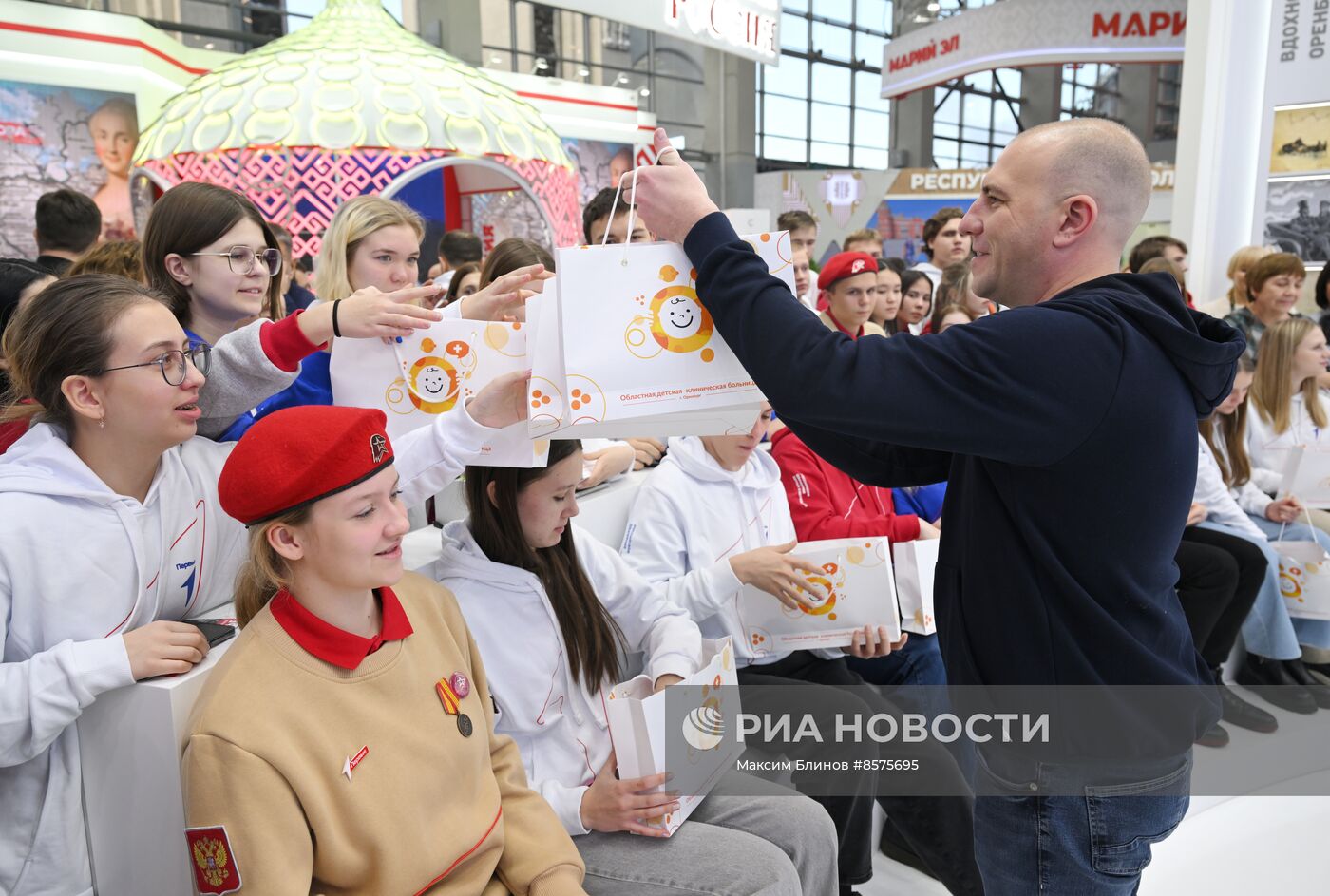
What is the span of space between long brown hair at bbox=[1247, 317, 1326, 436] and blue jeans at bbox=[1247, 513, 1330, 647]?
0.47m

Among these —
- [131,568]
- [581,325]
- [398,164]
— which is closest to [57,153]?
[398,164]

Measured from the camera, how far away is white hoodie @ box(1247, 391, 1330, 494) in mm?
4344

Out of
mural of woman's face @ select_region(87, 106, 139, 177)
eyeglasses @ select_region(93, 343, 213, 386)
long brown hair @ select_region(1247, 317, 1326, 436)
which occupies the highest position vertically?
mural of woman's face @ select_region(87, 106, 139, 177)

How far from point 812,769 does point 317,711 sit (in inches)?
59.6

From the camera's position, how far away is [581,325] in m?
1.40

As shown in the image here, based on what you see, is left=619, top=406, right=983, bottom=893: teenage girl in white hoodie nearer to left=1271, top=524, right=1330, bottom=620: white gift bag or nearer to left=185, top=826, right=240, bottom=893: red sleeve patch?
left=185, top=826, right=240, bottom=893: red sleeve patch

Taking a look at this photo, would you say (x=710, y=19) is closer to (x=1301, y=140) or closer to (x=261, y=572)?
(x=1301, y=140)

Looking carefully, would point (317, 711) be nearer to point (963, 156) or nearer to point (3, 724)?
point (3, 724)

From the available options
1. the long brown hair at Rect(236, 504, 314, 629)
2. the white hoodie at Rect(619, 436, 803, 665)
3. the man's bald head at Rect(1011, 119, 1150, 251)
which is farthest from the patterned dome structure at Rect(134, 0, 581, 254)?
the man's bald head at Rect(1011, 119, 1150, 251)

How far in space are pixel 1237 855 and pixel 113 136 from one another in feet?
35.2

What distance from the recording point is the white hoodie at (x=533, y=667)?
202cm

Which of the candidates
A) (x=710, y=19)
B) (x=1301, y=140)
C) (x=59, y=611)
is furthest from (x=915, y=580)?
(x=1301, y=140)

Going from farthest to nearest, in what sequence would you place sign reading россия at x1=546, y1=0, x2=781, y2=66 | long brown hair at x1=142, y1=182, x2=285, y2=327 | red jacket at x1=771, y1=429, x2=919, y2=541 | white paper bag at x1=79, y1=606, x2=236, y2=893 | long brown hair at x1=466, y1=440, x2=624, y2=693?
sign reading россия at x1=546, y1=0, x2=781, y2=66, red jacket at x1=771, y1=429, x2=919, y2=541, long brown hair at x1=142, y1=182, x2=285, y2=327, long brown hair at x1=466, y1=440, x2=624, y2=693, white paper bag at x1=79, y1=606, x2=236, y2=893

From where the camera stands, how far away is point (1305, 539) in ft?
13.4
